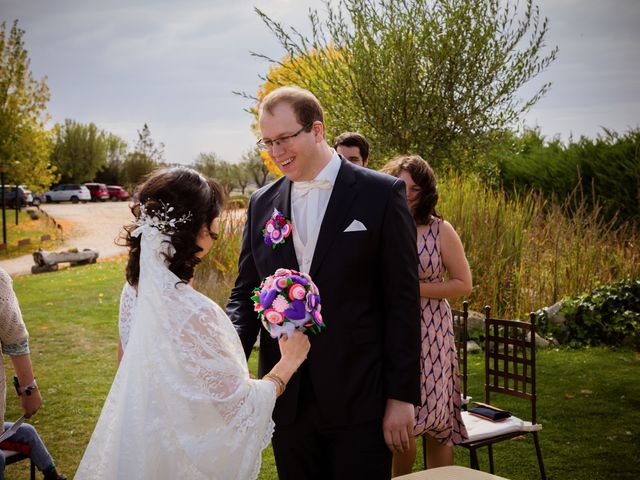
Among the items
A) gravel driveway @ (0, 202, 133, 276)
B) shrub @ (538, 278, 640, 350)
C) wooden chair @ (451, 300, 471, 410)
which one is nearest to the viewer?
wooden chair @ (451, 300, 471, 410)

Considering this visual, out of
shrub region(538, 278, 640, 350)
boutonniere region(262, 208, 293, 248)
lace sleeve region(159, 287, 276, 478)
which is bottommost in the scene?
shrub region(538, 278, 640, 350)

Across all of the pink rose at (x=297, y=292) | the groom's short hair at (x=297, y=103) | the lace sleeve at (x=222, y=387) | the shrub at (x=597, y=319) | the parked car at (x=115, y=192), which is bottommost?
the shrub at (x=597, y=319)

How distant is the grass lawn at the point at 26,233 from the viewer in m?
23.7

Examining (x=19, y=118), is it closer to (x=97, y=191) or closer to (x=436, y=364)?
(x=436, y=364)

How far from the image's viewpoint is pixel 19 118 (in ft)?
78.3

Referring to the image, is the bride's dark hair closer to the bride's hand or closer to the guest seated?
the bride's hand

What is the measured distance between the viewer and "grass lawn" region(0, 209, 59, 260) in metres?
23.7

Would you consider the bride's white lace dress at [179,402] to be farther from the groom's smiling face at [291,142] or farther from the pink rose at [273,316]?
the groom's smiling face at [291,142]

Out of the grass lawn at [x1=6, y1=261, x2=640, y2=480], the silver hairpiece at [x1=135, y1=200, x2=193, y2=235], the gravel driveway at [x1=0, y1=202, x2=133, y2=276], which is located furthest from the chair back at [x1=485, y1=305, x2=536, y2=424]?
the gravel driveway at [x1=0, y1=202, x2=133, y2=276]

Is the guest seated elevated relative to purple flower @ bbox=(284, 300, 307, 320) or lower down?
lower down

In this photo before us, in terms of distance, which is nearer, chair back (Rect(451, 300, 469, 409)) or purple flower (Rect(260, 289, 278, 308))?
purple flower (Rect(260, 289, 278, 308))

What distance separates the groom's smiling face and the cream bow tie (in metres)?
0.04

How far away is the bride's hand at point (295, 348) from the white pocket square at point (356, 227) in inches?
19.3

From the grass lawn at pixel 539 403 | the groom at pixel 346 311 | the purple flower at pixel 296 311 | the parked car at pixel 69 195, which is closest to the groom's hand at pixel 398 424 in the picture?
the groom at pixel 346 311
